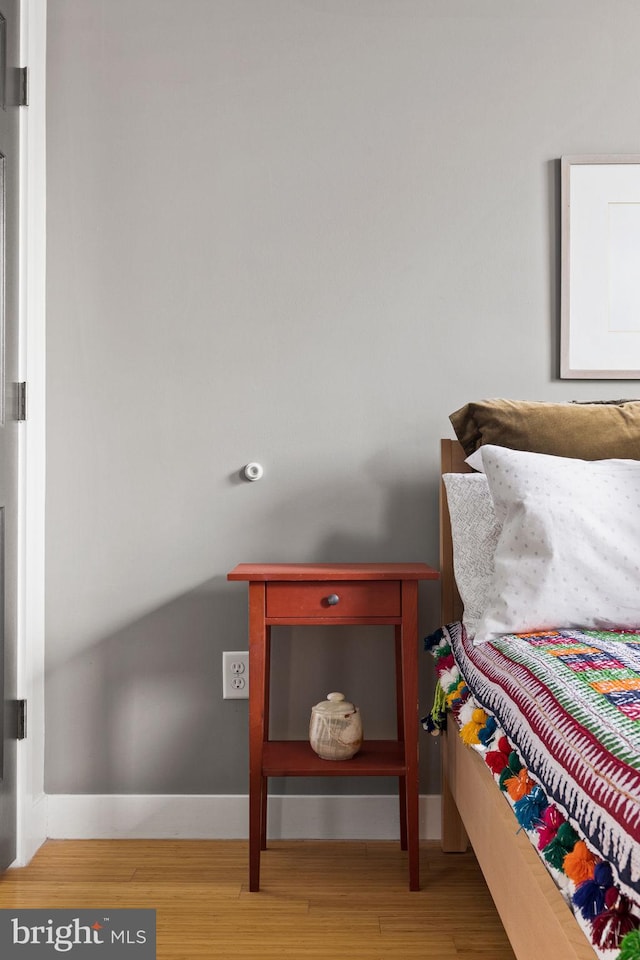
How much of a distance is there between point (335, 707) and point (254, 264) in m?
1.15

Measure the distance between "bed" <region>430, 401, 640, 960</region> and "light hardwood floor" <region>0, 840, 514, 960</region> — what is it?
173 millimetres

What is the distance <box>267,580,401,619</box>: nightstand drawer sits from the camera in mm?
1741

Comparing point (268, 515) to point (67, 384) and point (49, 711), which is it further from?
point (49, 711)

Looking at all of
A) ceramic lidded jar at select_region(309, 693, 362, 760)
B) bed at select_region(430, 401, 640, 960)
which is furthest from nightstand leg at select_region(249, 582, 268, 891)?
bed at select_region(430, 401, 640, 960)

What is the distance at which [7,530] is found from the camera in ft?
6.06

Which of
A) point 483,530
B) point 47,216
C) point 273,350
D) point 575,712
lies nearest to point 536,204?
point 273,350

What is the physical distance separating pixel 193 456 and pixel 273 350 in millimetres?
353

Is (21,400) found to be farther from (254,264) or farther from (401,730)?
(401,730)

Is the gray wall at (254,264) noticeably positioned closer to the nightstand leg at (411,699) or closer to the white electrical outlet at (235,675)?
the white electrical outlet at (235,675)

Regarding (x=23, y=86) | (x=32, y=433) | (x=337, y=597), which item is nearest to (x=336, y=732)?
(x=337, y=597)

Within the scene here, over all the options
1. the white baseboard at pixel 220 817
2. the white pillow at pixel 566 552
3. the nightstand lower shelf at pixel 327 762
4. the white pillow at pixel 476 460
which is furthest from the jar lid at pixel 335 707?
the white pillow at pixel 476 460

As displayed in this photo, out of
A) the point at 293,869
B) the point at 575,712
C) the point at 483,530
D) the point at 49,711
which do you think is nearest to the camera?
the point at 575,712

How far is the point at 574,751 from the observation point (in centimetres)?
90

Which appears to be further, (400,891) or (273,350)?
(273,350)
